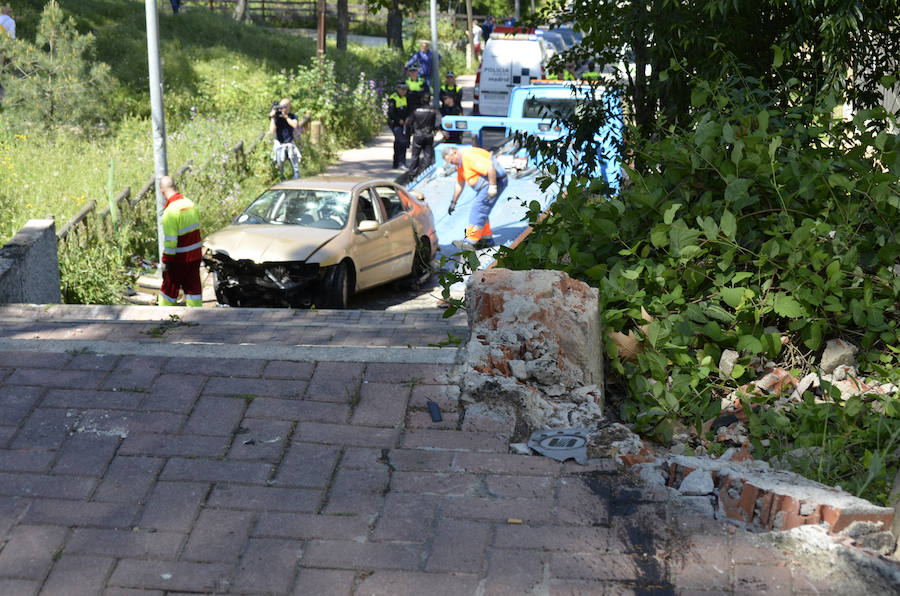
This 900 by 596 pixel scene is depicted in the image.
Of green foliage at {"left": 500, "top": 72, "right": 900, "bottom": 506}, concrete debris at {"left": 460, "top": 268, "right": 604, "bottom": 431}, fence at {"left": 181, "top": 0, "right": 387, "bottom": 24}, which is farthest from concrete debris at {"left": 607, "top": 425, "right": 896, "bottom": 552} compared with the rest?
fence at {"left": 181, "top": 0, "right": 387, "bottom": 24}

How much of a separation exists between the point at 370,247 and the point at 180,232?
2.13 meters

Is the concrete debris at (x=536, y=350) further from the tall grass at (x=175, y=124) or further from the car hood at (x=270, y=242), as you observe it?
the tall grass at (x=175, y=124)

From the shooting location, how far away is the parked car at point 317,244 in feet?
34.8

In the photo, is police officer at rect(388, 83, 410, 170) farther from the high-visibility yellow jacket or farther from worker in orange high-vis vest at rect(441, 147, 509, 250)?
the high-visibility yellow jacket

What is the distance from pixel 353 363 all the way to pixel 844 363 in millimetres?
2426

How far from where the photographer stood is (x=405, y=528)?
3.60 m

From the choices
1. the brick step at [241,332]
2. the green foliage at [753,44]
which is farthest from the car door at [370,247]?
the green foliage at [753,44]

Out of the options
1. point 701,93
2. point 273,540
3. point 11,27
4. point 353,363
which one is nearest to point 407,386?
point 353,363

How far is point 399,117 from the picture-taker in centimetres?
2014

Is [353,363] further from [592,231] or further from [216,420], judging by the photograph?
[592,231]

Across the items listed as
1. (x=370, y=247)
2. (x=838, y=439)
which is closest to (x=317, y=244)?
(x=370, y=247)

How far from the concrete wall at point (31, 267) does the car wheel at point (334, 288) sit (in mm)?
2727

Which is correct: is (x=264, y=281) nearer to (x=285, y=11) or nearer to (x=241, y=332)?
(x=241, y=332)

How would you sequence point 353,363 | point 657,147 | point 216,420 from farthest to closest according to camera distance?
point 657,147 → point 353,363 → point 216,420
